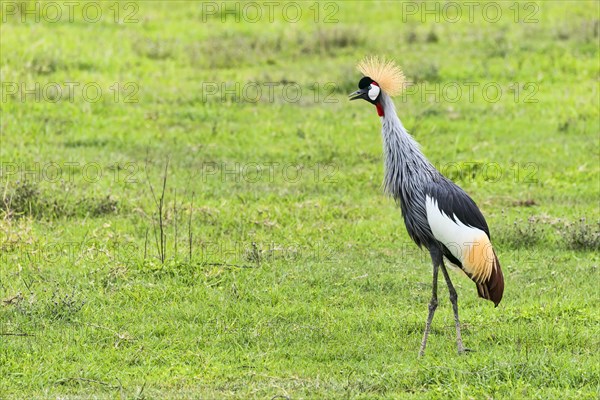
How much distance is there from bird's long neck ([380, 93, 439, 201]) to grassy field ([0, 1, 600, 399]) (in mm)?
1098

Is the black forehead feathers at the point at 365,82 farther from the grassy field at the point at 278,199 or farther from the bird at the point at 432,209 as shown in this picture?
the grassy field at the point at 278,199

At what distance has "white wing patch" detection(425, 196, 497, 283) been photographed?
6984 millimetres

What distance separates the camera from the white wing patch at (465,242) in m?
6.98

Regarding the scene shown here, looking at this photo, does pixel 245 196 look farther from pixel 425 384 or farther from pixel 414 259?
pixel 425 384

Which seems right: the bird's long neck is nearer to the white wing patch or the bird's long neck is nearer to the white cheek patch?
the white cheek patch

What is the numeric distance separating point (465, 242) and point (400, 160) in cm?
77

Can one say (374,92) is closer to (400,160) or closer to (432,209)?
(400,160)

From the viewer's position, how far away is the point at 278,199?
430 inches

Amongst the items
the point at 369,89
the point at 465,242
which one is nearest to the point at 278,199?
the point at 369,89

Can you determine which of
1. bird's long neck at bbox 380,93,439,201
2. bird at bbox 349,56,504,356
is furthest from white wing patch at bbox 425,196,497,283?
bird's long neck at bbox 380,93,439,201

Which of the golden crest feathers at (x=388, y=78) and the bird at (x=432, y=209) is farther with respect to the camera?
the golden crest feathers at (x=388, y=78)

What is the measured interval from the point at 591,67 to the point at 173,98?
6283 mm

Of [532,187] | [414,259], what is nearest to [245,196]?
[414,259]

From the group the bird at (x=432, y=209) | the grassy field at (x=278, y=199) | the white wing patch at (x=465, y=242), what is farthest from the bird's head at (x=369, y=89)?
the grassy field at (x=278, y=199)
